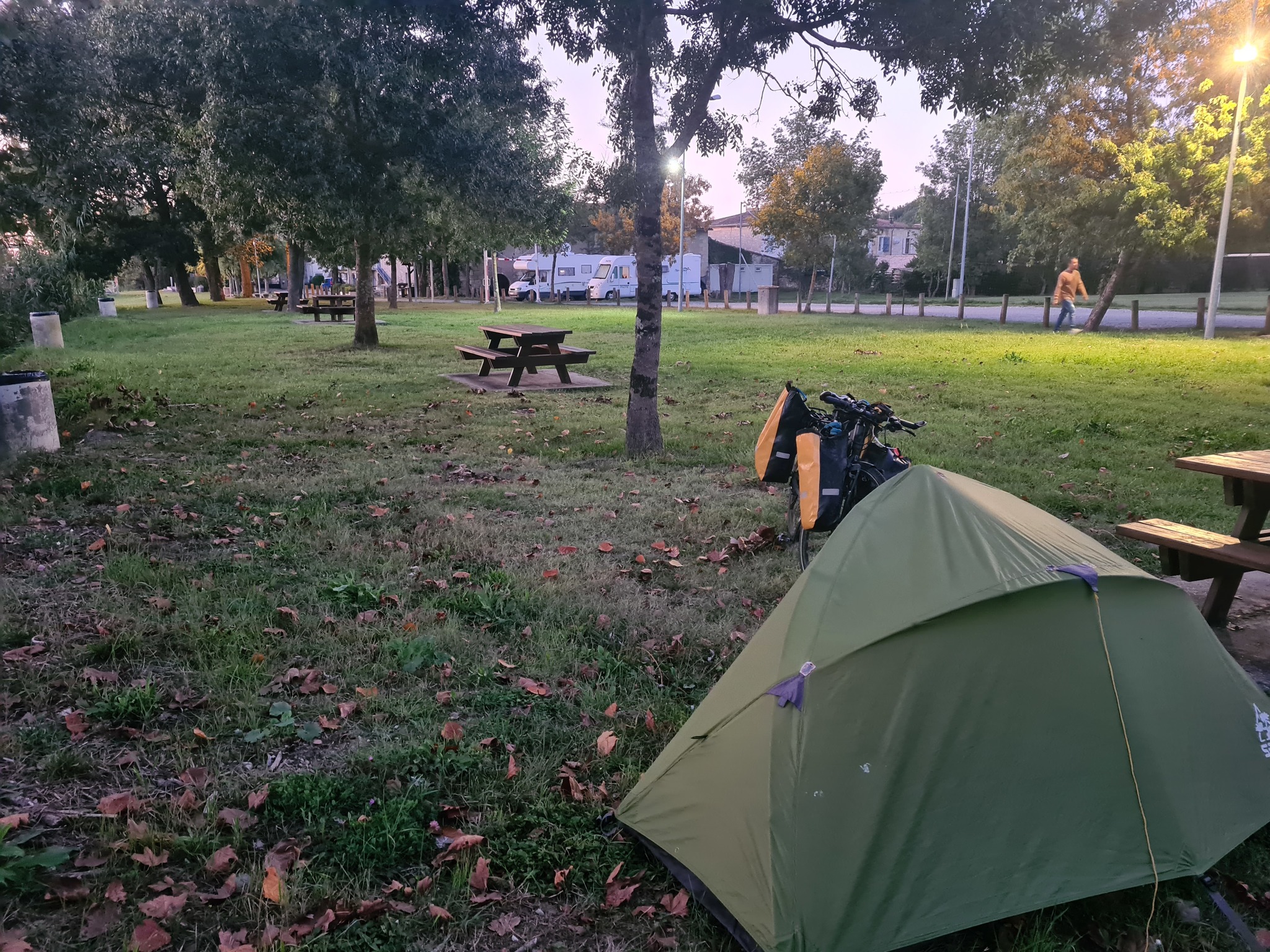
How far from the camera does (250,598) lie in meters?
4.45

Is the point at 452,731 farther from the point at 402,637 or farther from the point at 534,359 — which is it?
the point at 534,359

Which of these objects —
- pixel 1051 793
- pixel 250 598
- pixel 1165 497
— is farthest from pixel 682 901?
pixel 1165 497

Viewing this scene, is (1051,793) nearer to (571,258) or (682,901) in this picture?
(682,901)

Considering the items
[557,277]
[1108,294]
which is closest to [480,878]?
[1108,294]

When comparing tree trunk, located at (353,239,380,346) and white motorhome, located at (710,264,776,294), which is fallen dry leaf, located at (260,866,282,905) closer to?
tree trunk, located at (353,239,380,346)

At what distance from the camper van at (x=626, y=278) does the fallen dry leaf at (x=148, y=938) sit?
42.1 m

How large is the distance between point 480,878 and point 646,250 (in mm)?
5975

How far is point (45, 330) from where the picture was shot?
16672 mm

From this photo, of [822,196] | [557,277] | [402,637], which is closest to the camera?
[402,637]

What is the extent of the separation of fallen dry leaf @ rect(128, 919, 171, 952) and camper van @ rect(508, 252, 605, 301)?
44467 mm

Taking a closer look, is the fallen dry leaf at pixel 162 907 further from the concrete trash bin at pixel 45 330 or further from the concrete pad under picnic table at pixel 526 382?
the concrete trash bin at pixel 45 330

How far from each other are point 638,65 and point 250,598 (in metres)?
5.34

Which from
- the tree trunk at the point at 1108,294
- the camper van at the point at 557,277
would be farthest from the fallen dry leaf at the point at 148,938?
the camper van at the point at 557,277

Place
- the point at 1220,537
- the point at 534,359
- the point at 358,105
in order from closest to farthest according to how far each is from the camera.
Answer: the point at 1220,537 → the point at 358,105 → the point at 534,359
